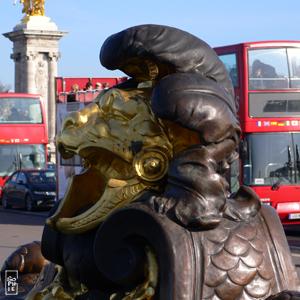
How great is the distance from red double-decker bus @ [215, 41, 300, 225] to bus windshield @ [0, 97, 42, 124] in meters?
12.2

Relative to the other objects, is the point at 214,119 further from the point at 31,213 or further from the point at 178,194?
the point at 31,213

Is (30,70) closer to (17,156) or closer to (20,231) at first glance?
(17,156)

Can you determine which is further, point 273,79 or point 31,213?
point 31,213

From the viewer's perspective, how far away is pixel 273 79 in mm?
18094

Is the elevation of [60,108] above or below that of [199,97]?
above

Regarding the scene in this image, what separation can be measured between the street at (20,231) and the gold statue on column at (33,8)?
21372 millimetres

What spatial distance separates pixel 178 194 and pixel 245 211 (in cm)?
23

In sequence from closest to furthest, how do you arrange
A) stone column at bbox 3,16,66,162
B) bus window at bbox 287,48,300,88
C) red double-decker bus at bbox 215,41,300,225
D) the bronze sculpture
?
the bronze sculpture → red double-decker bus at bbox 215,41,300,225 → bus window at bbox 287,48,300,88 → stone column at bbox 3,16,66,162

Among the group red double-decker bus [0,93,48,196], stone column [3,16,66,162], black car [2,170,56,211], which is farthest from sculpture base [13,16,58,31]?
black car [2,170,56,211]

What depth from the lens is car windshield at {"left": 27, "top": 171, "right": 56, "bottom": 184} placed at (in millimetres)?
26391

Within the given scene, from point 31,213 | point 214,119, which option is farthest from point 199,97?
point 31,213

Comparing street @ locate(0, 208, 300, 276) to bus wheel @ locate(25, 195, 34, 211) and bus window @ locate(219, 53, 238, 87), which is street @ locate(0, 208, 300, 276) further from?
bus window @ locate(219, 53, 238, 87)

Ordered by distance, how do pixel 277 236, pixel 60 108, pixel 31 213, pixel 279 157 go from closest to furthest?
pixel 277 236, pixel 279 157, pixel 60 108, pixel 31 213

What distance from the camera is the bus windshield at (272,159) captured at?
17.7 m
